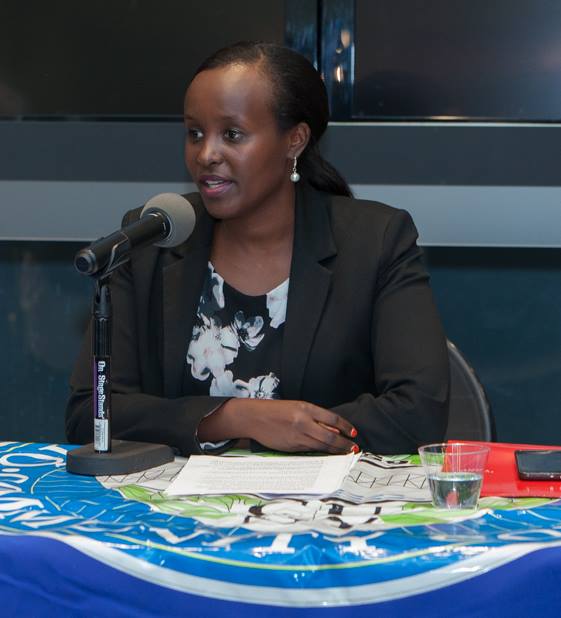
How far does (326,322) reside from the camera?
6.90 feet

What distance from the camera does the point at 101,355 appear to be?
1525 mm

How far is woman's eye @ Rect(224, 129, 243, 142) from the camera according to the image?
2.10 m

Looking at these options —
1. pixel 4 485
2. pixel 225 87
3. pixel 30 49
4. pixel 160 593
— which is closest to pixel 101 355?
pixel 4 485

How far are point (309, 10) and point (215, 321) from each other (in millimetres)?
1525

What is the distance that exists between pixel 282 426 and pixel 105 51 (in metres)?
2.13

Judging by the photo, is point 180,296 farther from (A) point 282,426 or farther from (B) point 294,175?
(A) point 282,426

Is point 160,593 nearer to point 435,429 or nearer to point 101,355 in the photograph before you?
point 101,355

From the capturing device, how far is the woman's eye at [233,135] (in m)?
2.10

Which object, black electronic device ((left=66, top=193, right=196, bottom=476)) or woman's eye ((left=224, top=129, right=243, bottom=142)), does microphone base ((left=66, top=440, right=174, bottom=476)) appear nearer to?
black electronic device ((left=66, top=193, right=196, bottom=476))

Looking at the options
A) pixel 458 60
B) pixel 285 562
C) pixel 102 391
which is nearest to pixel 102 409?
pixel 102 391

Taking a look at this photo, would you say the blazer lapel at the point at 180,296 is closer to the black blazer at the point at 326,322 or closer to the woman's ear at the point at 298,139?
the black blazer at the point at 326,322

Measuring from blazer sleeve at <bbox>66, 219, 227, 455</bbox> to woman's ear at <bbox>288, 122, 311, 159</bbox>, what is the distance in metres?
0.46

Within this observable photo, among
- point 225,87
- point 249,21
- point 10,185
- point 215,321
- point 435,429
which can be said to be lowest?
point 435,429

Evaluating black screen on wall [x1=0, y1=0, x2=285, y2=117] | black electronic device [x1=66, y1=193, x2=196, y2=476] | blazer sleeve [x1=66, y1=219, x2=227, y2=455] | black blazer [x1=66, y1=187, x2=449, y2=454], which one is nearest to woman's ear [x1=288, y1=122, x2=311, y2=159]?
black blazer [x1=66, y1=187, x2=449, y2=454]
